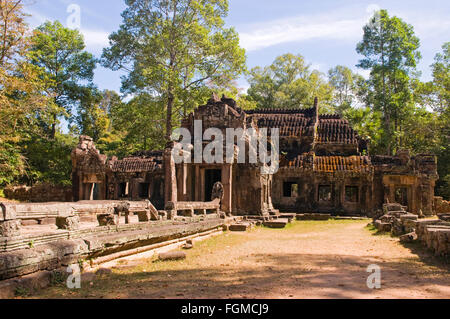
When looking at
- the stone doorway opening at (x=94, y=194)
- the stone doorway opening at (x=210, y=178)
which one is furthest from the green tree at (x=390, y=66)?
the stone doorway opening at (x=94, y=194)

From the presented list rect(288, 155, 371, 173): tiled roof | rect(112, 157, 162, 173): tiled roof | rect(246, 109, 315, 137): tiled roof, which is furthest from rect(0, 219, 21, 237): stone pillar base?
rect(246, 109, 315, 137): tiled roof

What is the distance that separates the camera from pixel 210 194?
20.5 meters

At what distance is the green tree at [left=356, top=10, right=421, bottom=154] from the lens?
108 feet

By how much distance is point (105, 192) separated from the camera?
25.0 metres

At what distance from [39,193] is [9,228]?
21.8m

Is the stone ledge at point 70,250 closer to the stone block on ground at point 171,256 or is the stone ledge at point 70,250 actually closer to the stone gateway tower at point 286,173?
the stone block on ground at point 171,256

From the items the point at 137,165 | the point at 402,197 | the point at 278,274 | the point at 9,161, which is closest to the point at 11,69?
the point at 9,161

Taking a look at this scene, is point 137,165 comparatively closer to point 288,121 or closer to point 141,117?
point 141,117

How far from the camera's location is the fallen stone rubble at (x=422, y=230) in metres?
8.46

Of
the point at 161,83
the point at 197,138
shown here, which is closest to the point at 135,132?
the point at 161,83

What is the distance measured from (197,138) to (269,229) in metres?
5.91

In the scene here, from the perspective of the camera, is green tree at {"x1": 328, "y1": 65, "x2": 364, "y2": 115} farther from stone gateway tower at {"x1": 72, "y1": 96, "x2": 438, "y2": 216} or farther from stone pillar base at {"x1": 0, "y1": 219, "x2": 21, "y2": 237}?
stone pillar base at {"x1": 0, "y1": 219, "x2": 21, "y2": 237}

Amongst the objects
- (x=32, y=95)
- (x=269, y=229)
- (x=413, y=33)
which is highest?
(x=413, y=33)
